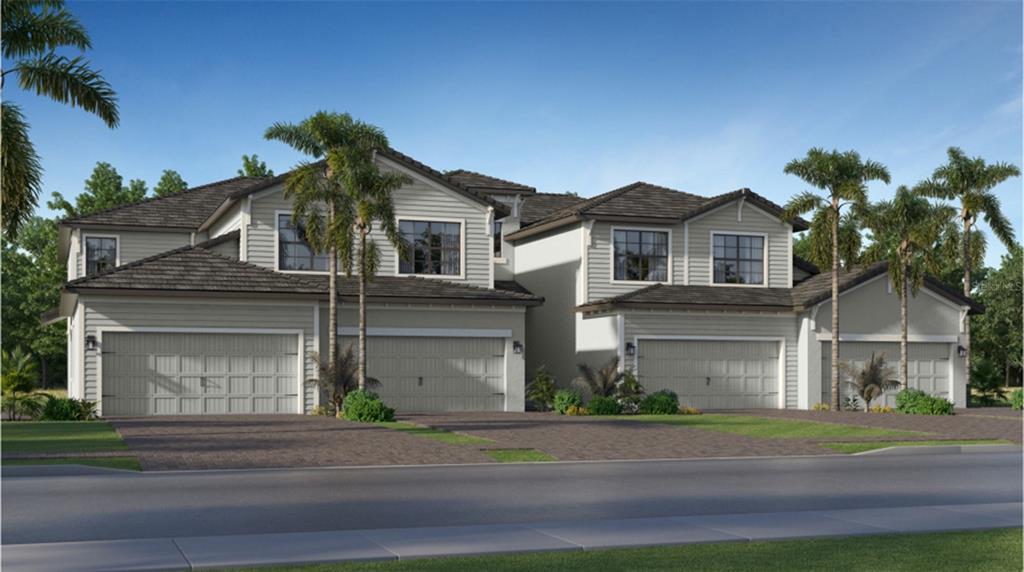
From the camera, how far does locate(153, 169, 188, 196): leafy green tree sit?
7144 centimetres

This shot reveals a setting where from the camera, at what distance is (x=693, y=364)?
37.5 m

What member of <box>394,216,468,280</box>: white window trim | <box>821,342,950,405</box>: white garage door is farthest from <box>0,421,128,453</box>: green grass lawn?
<box>821,342,950,405</box>: white garage door

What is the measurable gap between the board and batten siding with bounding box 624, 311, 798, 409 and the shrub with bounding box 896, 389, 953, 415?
3.58 m

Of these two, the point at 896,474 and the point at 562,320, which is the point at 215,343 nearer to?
the point at 562,320

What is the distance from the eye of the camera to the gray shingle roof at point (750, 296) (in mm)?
36562

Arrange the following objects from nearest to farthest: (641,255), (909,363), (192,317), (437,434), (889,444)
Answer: (889,444) → (437,434) → (192,317) → (641,255) → (909,363)

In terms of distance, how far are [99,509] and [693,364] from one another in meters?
26.1

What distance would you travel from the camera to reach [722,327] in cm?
3772

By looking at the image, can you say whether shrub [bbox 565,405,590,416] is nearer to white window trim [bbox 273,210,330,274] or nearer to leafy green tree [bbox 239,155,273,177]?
white window trim [bbox 273,210,330,274]

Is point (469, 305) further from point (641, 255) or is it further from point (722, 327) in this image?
point (722, 327)

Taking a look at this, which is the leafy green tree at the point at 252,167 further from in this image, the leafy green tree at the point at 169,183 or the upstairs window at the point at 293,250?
the upstairs window at the point at 293,250

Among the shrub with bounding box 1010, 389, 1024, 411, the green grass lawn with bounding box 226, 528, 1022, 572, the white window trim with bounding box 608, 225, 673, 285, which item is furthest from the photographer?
the shrub with bounding box 1010, 389, 1024, 411

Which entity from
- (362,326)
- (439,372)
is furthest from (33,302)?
(362,326)

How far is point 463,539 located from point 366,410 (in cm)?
1887
